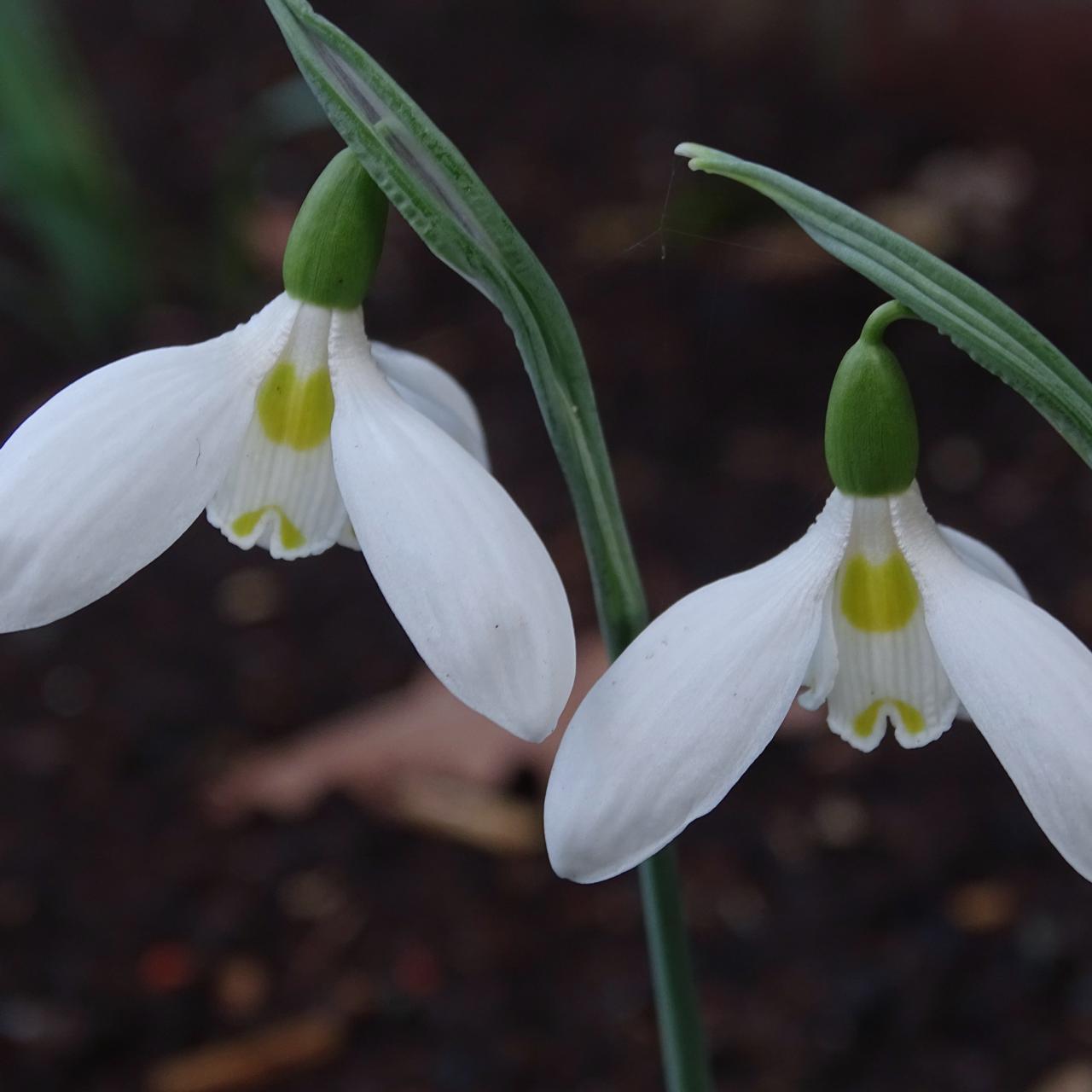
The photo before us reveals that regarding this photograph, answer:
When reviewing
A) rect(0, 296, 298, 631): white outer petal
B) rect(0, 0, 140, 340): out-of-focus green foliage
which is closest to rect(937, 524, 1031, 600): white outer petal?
rect(0, 296, 298, 631): white outer petal

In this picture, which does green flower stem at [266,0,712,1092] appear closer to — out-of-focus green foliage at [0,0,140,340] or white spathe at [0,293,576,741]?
white spathe at [0,293,576,741]

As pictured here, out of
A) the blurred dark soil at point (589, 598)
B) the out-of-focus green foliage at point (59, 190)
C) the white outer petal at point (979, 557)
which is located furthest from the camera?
the out-of-focus green foliage at point (59, 190)

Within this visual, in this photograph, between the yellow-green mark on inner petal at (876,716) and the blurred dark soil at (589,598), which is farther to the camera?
the blurred dark soil at (589,598)

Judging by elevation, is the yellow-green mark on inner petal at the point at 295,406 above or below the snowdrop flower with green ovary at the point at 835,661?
above

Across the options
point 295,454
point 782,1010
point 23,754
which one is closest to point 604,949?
point 782,1010

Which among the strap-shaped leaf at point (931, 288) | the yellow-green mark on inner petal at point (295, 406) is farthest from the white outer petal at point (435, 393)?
the strap-shaped leaf at point (931, 288)

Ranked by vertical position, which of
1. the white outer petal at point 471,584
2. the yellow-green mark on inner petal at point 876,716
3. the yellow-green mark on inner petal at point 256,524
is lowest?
the yellow-green mark on inner petal at point 876,716

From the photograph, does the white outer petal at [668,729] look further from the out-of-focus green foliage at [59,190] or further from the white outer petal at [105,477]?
the out-of-focus green foliage at [59,190]
